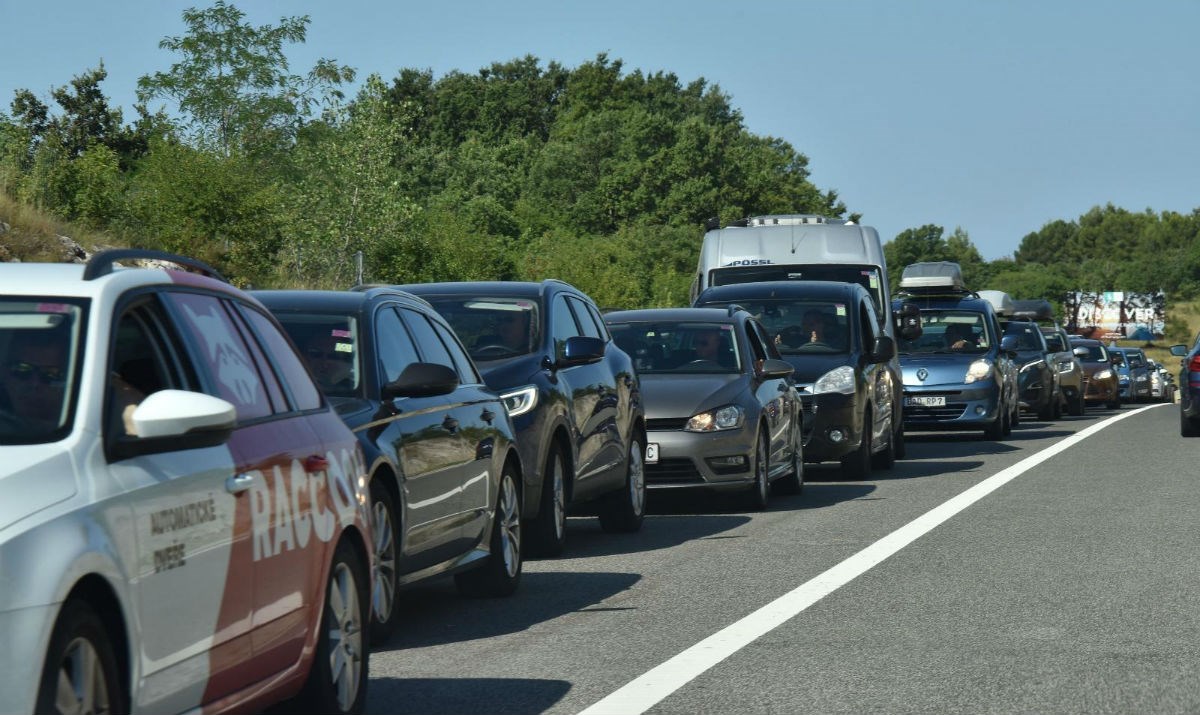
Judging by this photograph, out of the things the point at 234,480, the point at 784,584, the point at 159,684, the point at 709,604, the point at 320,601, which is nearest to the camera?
the point at 159,684

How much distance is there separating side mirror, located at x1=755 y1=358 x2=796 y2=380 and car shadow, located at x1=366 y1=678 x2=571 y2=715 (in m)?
8.69

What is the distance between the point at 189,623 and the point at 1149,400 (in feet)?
202

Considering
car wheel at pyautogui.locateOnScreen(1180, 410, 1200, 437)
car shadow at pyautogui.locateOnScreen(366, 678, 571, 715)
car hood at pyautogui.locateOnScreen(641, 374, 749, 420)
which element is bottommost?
car wheel at pyautogui.locateOnScreen(1180, 410, 1200, 437)

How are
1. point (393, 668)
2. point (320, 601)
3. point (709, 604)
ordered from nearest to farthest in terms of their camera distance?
point (320, 601) < point (393, 668) < point (709, 604)

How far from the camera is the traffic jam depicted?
4.70m

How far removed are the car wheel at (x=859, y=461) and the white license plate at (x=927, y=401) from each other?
746 cm

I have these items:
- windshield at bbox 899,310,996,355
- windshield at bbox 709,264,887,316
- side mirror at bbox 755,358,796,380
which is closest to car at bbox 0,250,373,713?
side mirror at bbox 755,358,796,380

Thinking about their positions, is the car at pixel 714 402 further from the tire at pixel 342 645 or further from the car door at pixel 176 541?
the car door at pixel 176 541

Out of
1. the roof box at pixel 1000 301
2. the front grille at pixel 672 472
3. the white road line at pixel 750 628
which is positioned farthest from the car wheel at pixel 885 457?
the roof box at pixel 1000 301

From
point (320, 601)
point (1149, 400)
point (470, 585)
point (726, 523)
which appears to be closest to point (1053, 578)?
point (470, 585)

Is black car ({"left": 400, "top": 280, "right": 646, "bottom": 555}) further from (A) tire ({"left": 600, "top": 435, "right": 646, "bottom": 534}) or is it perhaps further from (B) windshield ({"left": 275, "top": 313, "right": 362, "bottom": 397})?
(B) windshield ({"left": 275, "top": 313, "right": 362, "bottom": 397})

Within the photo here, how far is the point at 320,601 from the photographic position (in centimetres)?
630

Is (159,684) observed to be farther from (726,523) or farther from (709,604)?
(726,523)

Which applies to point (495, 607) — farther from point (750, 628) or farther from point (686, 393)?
point (686, 393)
